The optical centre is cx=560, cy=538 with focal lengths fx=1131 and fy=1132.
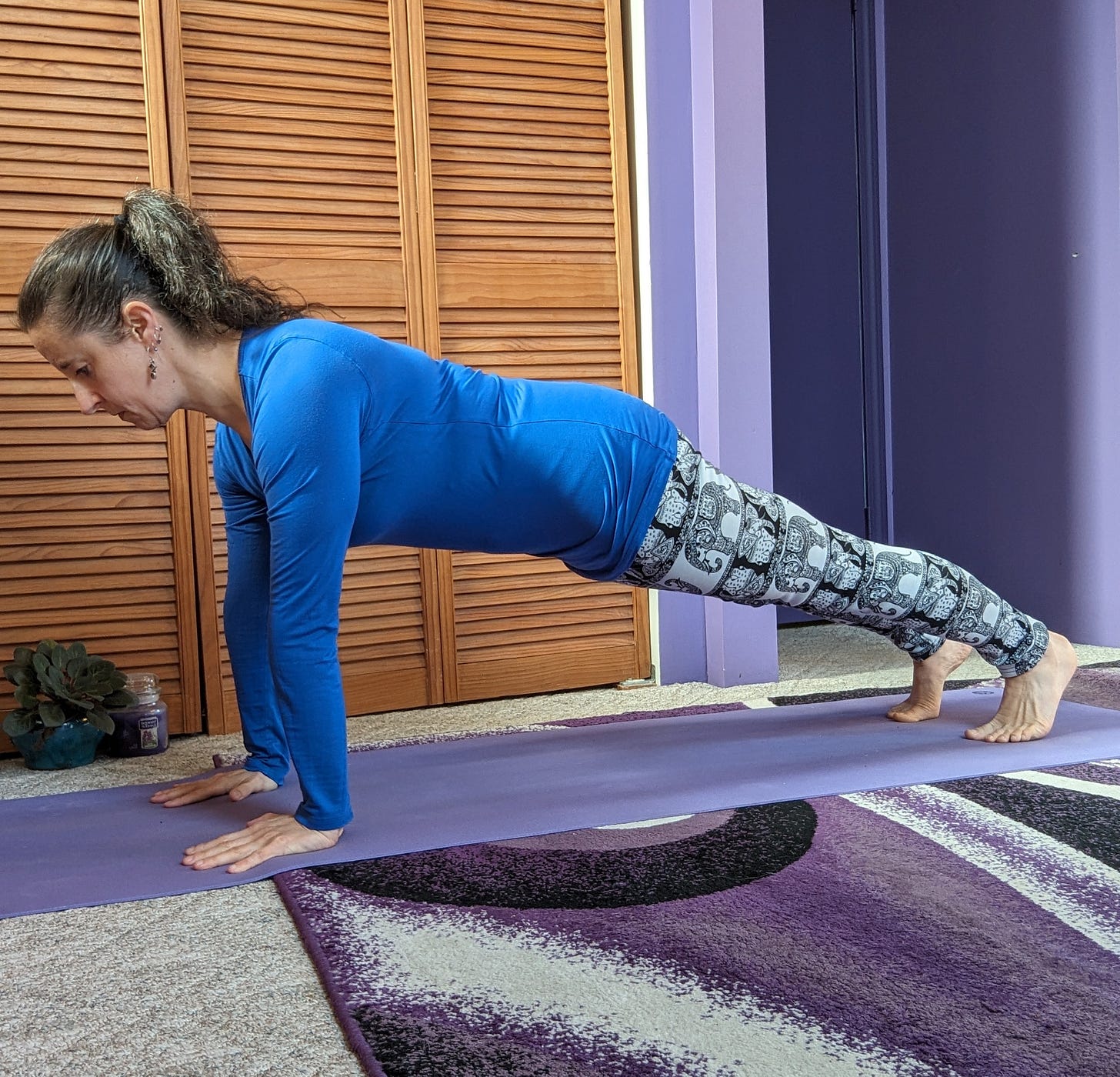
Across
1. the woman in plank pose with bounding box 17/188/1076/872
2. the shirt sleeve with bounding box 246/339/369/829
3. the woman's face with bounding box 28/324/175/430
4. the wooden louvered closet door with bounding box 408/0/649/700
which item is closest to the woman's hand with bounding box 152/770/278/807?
the woman in plank pose with bounding box 17/188/1076/872

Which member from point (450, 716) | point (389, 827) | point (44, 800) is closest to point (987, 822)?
point (389, 827)

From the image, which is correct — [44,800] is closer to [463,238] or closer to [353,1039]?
[353,1039]

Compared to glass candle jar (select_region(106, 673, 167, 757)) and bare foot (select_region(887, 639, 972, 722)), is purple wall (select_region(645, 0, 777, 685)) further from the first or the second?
glass candle jar (select_region(106, 673, 167, 757))

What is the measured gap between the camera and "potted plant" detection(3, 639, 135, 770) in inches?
81.3

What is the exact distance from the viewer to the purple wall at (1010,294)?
118 inches

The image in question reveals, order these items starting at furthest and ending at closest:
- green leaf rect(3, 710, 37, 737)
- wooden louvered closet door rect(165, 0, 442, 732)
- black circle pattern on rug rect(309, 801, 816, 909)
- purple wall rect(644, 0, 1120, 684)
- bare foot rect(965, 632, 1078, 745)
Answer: purple wall rect(644, 0, 1120, 684)
wooden louvered closet door rect(165, 0, 442, 732)
green leaf rect(3, 710, 37, 737)
bare foot rect(965, 632, 1078, 745)
black circle pattern on rug rect(309, 801, 816, 909)

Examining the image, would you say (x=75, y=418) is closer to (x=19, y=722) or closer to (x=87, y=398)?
(x=19, y=722)

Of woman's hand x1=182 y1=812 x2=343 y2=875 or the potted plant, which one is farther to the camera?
the potted plant

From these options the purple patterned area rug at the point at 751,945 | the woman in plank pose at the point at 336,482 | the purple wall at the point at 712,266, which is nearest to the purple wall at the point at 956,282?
the purple wall at the point at 712,266

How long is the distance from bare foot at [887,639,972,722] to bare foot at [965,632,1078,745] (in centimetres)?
16

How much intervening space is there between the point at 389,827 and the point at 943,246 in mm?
2732

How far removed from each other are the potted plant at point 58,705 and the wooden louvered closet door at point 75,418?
0.51ft

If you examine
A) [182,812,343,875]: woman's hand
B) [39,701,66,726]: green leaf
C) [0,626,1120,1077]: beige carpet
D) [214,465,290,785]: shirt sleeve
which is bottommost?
[0,626,1120,1077]: beige carpet

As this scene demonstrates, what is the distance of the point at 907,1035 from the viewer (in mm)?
944
